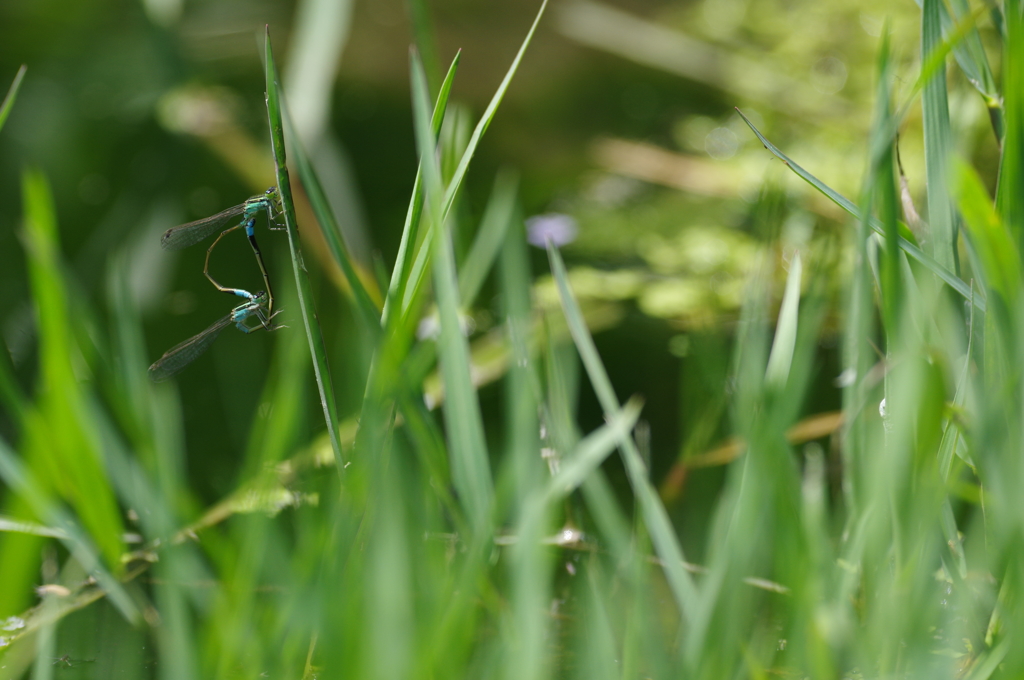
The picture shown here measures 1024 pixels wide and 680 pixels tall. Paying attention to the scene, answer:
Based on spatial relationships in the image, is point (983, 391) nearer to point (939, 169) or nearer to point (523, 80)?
point (939, 169)

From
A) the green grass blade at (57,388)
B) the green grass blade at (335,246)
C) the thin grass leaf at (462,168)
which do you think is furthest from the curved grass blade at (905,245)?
the green grass blade at (57,388)

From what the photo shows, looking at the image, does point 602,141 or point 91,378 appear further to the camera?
Answer: point 602,141

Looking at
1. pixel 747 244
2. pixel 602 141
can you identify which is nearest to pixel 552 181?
pixel 602 141

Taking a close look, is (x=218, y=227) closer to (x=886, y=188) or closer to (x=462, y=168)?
(x=462, y=168)

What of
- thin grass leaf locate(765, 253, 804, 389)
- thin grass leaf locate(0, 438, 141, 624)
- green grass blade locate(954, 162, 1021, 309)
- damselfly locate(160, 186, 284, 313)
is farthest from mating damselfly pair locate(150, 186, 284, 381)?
green grass blade locate(954, 162, 1021, 309)

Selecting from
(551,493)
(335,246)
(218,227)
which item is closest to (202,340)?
(218,227)

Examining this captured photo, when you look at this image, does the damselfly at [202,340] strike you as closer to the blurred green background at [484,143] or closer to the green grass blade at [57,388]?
the blurred green background at [484,143]
